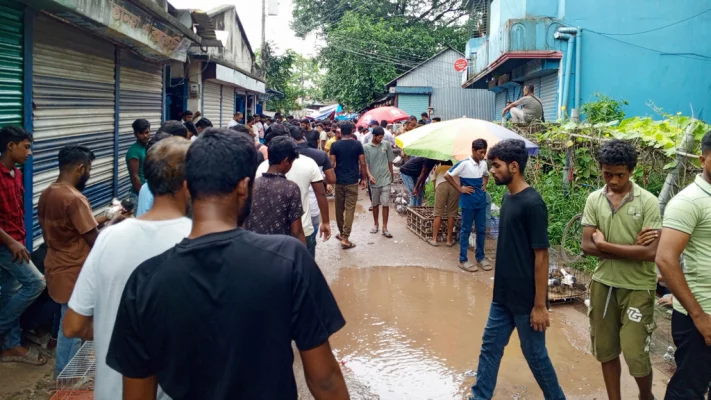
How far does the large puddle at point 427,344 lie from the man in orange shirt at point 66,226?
2175 millimetres

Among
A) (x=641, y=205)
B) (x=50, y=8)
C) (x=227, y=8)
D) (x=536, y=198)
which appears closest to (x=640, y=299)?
(x=641, y=205)

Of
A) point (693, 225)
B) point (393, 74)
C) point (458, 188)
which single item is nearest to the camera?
point (693, 225)

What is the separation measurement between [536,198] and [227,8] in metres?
14.7

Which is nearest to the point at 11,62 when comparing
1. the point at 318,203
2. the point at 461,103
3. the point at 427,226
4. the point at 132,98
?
the point at 318,203

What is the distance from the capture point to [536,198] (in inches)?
143

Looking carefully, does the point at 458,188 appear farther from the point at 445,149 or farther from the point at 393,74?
the point at 393,74

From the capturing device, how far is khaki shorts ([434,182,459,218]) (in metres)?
8.53

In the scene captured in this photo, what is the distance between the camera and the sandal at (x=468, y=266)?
7643mm

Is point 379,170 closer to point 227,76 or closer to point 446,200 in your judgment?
point 446,200

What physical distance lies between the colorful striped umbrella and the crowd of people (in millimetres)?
2567

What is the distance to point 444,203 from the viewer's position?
28.5 ft

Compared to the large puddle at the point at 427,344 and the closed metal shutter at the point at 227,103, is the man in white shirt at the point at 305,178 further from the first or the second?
the closed metal shutter at the point at 227,103

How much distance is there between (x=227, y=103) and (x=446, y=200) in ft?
33.5

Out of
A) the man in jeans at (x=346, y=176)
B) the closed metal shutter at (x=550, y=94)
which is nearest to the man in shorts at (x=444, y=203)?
the man in jeans at (x=346, y=176)
